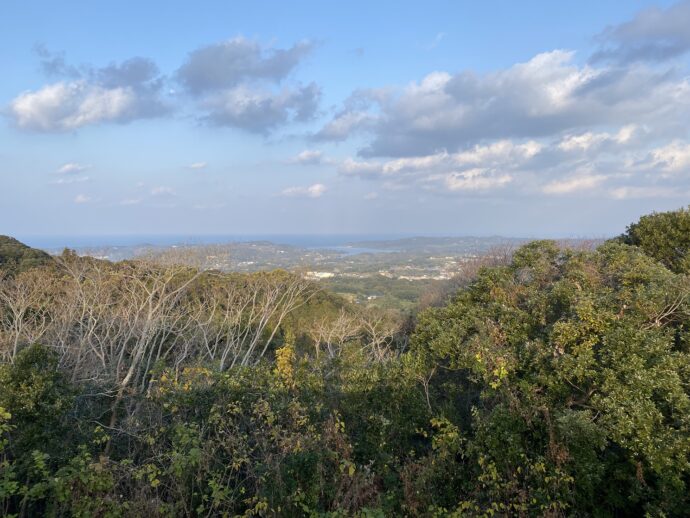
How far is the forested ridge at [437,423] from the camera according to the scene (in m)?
4.57

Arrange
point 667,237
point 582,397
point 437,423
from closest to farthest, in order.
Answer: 1. point 437,423
2. point 582,397
3. point 667,237

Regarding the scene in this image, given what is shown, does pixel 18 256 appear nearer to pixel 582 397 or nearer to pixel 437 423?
pixel 437 423

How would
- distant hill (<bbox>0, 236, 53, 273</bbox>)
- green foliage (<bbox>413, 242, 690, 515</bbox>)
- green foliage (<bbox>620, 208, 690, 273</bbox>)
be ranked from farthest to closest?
1. distant hill (<bbox>0, 236, 53, 273</bbox>)
2. green foliage (<bbox>620, 208, 690, 273</bbox>)
3. green foliage (<bbox>413, 242, 690, 515</bbox>)

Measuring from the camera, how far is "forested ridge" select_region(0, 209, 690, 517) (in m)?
4.57

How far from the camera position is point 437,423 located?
5812 mm

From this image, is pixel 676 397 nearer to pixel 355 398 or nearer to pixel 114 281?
pixel 355 398

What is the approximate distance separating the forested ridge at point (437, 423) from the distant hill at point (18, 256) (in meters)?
13.7

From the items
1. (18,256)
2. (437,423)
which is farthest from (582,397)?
(18,256)

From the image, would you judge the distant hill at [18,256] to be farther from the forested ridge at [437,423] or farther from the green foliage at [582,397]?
the green foliage at [582,397]

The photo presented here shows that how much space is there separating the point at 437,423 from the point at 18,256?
24988 mm

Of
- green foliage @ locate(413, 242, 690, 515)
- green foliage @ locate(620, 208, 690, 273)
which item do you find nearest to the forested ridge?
green foliage @ locate(413, 242, 690, 515)

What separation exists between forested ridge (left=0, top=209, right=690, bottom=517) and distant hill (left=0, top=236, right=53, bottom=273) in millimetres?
13730

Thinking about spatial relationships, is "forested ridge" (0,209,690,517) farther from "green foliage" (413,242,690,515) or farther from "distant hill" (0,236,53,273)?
"distant hill" (0,236,53,273)

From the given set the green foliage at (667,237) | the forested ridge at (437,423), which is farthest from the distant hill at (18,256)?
the green foliage at (667,237)
